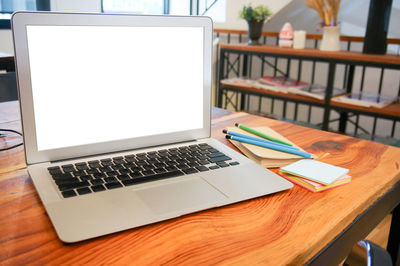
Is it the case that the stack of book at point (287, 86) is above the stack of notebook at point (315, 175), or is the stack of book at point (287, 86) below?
below

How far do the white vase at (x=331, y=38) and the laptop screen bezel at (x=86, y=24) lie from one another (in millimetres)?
1699

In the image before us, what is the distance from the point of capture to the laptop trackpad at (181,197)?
52cm

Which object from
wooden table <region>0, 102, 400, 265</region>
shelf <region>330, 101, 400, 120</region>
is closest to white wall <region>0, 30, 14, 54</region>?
shelf <region>330, 101, 400, 120</region>

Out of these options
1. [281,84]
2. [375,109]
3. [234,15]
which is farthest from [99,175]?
[234,15]

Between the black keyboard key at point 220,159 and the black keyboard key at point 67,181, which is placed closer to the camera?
the black keyboard key at point 67,181

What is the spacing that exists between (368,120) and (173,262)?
373cm

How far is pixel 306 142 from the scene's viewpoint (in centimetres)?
88

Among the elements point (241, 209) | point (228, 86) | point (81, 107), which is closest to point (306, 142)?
point (241, 209)

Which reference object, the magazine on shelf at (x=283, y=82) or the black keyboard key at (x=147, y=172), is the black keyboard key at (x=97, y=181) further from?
the magazine on shelf at (x=283, y=82)

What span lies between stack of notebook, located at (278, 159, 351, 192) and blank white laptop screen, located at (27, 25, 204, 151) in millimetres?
232

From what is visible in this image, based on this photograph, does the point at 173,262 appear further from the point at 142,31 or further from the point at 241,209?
the point at 142,31

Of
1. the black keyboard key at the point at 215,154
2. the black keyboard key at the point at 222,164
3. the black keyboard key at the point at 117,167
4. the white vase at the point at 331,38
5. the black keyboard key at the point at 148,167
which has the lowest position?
the black keyboard key at the point at 222,164

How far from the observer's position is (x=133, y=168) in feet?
2.07

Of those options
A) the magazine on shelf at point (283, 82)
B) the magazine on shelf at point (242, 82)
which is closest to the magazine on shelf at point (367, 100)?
the magazine on shelf at point (283, 82)
